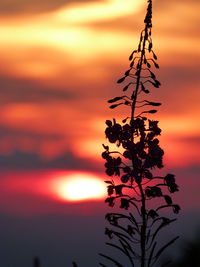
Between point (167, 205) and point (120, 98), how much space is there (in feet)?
7.65

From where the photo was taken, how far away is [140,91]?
52.2ft

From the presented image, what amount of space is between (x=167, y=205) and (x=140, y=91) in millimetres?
2332

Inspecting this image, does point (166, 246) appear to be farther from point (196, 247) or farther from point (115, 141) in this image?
point (196, 247)

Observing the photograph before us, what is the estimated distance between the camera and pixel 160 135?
16250 mm

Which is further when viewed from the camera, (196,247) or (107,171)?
(196,247)

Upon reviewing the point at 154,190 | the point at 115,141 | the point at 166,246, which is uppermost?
the point at 115,141

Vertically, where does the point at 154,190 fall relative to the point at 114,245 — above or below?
above

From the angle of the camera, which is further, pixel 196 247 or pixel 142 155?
pixel 196 247

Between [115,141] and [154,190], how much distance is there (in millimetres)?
1250

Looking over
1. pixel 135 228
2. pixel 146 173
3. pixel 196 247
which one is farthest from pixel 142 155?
pixel 196 247

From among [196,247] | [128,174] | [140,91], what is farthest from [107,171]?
[196,247]

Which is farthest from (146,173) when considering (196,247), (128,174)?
(196,247)

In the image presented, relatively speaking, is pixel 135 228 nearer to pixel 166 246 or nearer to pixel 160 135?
pixel 166 246

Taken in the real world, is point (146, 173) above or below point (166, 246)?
above
